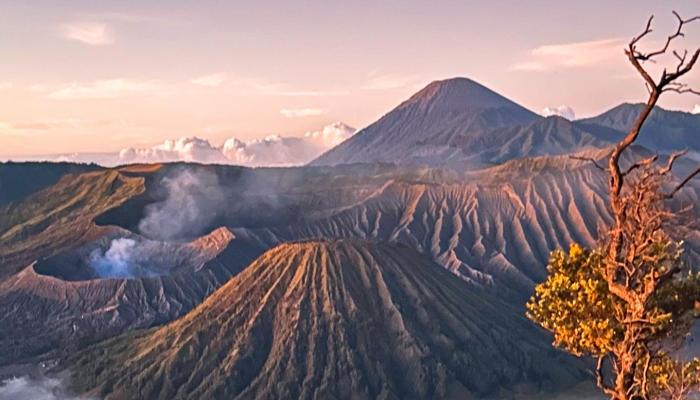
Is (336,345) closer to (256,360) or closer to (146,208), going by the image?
(256,360)

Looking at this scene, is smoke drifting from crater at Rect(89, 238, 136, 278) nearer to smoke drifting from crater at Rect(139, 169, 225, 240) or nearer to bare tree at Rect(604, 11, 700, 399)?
smoke drifting from crater at Rect(139, 169, 225, 240)

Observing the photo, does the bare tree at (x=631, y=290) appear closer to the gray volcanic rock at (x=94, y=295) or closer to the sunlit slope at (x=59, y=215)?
the gray volcanic rock at (x=94, y=295)


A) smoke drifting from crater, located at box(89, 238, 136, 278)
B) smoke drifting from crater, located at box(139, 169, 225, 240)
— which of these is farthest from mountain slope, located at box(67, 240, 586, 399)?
smoke drifting from crater, located at box(139, 169, 225, 240)

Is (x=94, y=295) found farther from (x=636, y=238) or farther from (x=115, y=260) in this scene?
(x=636, y=238)

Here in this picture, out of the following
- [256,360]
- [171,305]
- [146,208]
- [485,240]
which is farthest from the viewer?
[146,208]

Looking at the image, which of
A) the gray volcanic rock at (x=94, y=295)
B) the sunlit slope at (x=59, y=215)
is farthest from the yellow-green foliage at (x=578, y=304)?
the sunlit slope at (x=59, y=215)

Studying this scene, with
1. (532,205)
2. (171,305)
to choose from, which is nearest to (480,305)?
(171,305)
